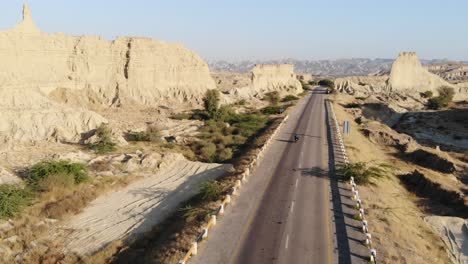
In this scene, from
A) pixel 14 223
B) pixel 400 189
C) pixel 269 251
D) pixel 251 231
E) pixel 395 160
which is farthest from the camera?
pixel 395 160

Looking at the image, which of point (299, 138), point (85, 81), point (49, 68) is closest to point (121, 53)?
point (85, 81)

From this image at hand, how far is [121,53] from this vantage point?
195ft

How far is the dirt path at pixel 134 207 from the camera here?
2100cm

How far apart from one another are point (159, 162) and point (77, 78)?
27.1 m

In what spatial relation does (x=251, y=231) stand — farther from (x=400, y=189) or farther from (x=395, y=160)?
(x=395, y=160)

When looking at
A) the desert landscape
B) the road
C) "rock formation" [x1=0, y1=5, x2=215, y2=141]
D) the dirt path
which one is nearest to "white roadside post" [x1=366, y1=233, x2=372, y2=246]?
the desert landscape

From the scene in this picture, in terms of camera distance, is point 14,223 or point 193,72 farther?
point 193,72

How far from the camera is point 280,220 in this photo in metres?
19.5

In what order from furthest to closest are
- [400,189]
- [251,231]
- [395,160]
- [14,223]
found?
[395,160]
[400,189]
[14,223]
[251,231]

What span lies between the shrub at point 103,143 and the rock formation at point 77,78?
4162 mm

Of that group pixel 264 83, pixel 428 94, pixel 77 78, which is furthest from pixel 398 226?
pixel 428 94

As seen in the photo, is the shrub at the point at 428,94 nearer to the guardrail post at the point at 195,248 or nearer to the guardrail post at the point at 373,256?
the guardrail post at the point at 373,256

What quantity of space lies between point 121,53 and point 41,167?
115ft

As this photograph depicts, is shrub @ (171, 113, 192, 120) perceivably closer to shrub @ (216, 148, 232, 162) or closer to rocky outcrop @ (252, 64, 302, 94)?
shrub @ (216, 148, 232, 162)
